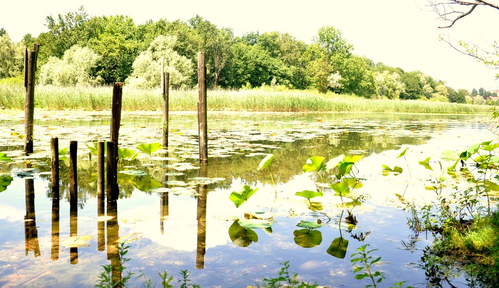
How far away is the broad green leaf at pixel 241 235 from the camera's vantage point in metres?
2.89

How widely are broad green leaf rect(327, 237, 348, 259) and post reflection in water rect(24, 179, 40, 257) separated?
1.87 meters

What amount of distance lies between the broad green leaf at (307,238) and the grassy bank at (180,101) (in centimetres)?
1316

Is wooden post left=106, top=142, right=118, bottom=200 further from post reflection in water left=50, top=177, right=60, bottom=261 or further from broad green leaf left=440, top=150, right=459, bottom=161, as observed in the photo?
broad green leaf left=440, top=150, right=459, bottom=161

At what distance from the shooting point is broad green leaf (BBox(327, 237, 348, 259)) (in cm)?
267

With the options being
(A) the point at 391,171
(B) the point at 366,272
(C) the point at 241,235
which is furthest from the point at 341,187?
(A) the point at 391,171

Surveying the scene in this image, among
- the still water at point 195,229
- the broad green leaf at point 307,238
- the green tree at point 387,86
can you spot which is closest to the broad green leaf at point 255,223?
the still water at point 195,229

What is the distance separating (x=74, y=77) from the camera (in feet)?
129

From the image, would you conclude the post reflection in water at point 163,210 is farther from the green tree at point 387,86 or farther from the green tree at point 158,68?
the green tree at point 387,86

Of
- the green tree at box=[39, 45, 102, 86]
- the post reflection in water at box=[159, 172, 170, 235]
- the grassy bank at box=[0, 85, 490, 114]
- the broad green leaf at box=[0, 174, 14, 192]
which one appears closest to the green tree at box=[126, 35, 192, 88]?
the green tree at box=[39, 45, 102, 86]

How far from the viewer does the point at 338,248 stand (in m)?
2.78

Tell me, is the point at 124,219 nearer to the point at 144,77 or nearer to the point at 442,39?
the point at 442,39

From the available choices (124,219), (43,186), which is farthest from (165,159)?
(124,219)

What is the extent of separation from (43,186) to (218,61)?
5156 centimetres

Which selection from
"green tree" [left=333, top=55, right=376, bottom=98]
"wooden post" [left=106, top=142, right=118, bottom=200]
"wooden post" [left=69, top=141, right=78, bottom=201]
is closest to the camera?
"wooden post" [left=69, top=141, right=78, bottom=201]
